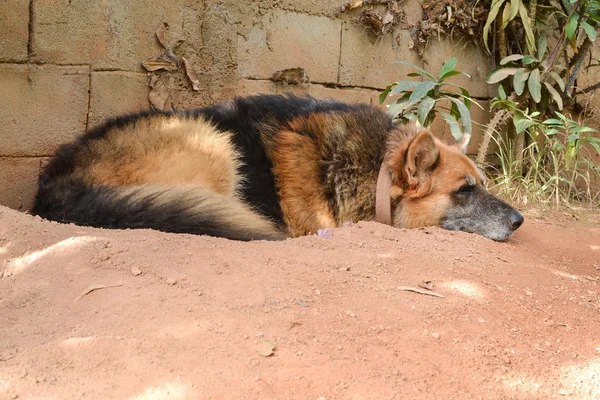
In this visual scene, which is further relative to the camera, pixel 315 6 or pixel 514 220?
pixel 315 6

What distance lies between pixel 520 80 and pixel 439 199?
327 centimetres

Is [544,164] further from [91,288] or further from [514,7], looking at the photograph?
[91,288]

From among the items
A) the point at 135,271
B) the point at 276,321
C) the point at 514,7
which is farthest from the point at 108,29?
the point at 514,7

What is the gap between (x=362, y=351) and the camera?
2496 mm

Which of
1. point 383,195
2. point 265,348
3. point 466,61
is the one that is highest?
point 466,61

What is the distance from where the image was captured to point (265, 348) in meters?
2.41

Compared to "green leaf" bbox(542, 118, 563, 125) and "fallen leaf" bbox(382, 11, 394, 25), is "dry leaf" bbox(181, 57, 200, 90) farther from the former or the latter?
"green leaf" bbox(542, 118, 563, 125)

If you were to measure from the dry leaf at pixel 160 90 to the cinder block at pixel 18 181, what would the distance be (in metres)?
1.15

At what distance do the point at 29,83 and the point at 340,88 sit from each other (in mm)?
3212

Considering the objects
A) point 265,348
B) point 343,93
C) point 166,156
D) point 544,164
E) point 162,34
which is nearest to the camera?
point 265,348

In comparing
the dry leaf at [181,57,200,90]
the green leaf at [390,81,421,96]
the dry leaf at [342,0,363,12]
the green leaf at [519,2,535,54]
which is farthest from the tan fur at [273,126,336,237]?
the green leaf at [519,2,535,54]

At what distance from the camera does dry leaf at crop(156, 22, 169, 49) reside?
5.77m

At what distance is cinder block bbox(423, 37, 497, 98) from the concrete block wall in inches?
23.1

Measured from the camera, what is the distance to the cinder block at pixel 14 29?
5.04 meters
